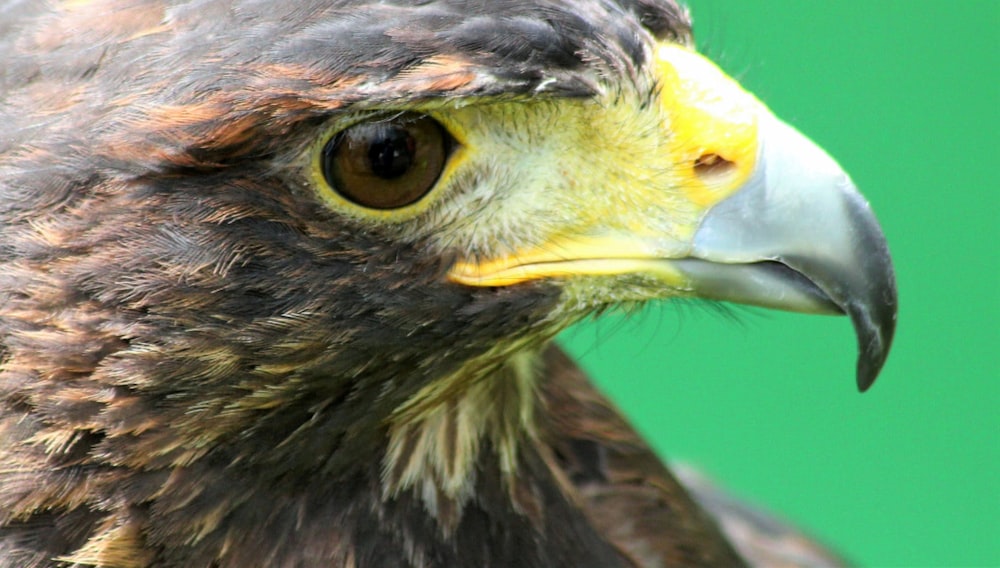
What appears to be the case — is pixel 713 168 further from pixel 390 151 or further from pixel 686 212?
pixel 390 151

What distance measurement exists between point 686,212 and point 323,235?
60cm

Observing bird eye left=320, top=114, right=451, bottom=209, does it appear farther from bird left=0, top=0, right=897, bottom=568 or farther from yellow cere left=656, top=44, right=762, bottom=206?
yellow cere left=656, top=44, right=762, bottom=206

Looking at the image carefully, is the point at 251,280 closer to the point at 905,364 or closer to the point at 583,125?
the point at 583,125

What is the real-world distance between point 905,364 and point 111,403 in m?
4.23

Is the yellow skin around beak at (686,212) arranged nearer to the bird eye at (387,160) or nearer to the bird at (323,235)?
the bird at (323,235)

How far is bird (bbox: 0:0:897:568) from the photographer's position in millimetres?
2025

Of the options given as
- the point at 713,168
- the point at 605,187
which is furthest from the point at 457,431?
the point at 713,168

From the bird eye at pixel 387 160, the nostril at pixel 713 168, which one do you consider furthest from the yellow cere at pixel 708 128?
the bird eye at pixel 387 160

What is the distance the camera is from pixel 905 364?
18.6 ft

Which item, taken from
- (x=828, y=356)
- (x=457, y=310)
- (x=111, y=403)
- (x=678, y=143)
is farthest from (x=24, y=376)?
(x=828, y=356)

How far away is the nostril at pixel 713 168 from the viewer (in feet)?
7.23

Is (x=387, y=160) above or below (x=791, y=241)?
above

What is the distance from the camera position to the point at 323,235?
2.08 meters

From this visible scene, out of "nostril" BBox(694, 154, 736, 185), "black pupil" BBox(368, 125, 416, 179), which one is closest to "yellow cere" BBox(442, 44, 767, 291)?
"nostril" BBox(694, 154, 736, 185)
